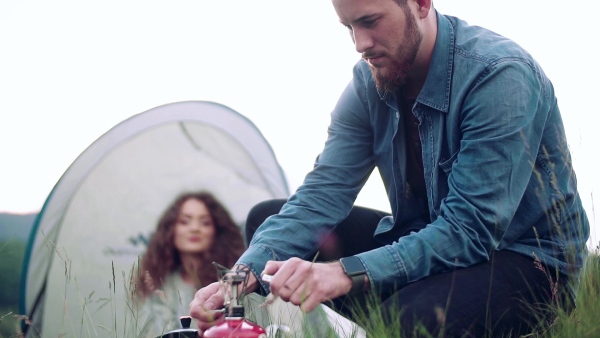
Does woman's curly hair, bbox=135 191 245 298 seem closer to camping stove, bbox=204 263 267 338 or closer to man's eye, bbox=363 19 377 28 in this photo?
man's eye, bbox=363 19 377 28

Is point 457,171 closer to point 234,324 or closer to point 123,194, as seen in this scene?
point 234,324

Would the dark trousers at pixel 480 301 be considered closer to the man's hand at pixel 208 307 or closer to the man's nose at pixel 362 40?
the man's hand at pixel 208 307

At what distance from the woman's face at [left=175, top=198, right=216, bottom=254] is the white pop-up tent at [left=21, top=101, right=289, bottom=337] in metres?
0.09

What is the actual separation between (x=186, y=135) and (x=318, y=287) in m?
2.12

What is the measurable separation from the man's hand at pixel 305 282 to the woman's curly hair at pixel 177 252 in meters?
1.62

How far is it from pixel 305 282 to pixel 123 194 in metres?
2.01

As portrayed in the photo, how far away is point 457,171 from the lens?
2.22 m

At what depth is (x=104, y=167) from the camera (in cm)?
389

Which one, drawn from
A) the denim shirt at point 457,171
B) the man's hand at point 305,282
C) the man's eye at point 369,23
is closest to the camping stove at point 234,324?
the man's hand at point 305,282

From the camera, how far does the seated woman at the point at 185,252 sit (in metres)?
3.66

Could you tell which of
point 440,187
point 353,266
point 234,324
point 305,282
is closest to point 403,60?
point 440,187

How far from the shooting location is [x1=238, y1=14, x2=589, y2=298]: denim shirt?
215 centimetres

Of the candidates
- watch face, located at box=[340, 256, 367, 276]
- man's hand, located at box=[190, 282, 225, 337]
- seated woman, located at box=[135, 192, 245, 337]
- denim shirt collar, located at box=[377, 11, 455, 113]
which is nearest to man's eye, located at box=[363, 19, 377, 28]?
denim shirt collar, located at box=[377, 11, 455, 113]

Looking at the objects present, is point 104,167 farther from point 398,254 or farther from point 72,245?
point 398,254
